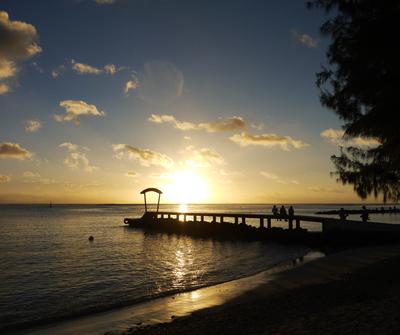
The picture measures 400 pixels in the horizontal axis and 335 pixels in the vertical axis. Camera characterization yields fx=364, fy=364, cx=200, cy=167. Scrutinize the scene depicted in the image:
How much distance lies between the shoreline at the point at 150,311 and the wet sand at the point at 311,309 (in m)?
0.64

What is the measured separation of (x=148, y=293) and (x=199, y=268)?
6.99 meters

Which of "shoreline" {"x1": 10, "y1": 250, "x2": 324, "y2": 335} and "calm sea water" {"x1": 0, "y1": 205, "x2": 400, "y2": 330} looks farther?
"calm sea water" {"x1": 0, "y1": 205, "x2": 400, "y2": 330}

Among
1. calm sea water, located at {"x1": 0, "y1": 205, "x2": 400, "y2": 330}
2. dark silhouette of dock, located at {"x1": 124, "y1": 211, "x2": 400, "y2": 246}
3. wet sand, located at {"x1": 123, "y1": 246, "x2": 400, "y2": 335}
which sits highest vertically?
dark silhouette of dock, located at {"x1": 124, "y1": 211, "x2": 400, "y2": 246}

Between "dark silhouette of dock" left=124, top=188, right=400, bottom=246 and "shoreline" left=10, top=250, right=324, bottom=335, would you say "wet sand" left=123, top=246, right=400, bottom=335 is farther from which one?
"dark silhouette of dock" left=124, top=188, right=400, bottom=246

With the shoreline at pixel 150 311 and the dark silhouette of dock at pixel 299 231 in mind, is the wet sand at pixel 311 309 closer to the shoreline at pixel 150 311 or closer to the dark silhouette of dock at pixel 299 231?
the shoreline at pixel 150 311

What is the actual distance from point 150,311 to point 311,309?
5.14 meters

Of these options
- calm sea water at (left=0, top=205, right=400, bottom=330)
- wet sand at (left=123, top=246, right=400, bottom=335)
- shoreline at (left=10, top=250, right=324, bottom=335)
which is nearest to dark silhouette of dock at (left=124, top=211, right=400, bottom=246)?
calm sea water at (left=0, top=205, right=400, bottom=330)

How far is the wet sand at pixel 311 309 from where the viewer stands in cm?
792

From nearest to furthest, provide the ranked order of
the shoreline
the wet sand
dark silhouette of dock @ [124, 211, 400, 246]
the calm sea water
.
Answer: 1. the wet sand
2. the shoreline
3. the calm sea water
4. dark silhouette of dock @ [124, 211, 400, 246]

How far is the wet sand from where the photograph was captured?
7.92m

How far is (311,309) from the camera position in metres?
9.70

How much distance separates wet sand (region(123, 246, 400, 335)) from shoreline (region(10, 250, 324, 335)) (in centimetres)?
64

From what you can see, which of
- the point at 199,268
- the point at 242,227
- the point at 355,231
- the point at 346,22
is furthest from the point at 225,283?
the point at 242,227

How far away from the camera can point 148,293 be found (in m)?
15.3
